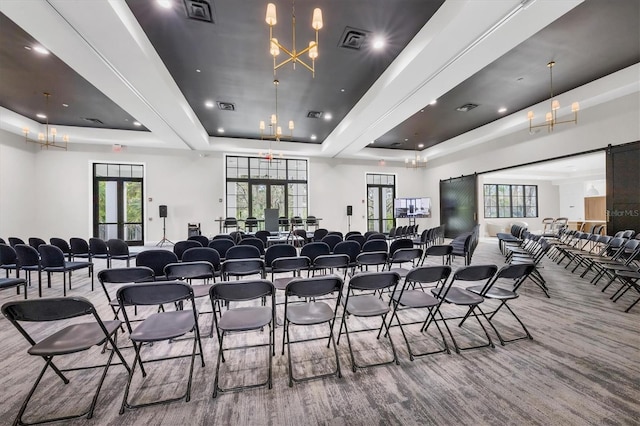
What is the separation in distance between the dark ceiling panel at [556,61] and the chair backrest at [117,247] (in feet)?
26.5

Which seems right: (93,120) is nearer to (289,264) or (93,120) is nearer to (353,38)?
(353,38)

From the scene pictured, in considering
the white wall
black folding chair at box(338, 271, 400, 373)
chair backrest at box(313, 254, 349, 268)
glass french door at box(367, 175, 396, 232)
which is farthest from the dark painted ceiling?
glass french door at box(367, 175, 396, 232)

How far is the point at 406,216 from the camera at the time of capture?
12086 mm

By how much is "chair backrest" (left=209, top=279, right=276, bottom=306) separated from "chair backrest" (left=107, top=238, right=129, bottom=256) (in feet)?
14.0

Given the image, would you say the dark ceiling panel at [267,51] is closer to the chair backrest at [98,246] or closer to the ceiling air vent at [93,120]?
the ceiling air vent at [93,120]

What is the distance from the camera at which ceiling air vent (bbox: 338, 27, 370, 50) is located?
4156mm

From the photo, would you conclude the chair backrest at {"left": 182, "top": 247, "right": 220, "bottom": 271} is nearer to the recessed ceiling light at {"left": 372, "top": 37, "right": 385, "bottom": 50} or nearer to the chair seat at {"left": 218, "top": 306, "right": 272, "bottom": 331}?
the chair seat at {"left": 218, "top": 306, "right": 272, "bottom": 331}

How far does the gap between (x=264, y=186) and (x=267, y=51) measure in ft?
22.3

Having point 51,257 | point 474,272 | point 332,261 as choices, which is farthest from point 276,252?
point 51,257

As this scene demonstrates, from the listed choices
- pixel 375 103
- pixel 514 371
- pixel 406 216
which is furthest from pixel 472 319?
pixel 406 216

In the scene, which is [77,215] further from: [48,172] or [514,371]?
[514,371]

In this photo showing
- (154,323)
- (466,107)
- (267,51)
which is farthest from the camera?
(466,107)

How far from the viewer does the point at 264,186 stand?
1118 cm

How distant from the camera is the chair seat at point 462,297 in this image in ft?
8.24
